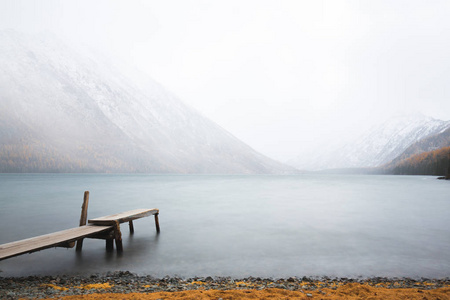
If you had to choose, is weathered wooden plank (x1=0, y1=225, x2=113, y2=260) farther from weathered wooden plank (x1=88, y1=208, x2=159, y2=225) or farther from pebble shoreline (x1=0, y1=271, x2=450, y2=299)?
pebble shoreline (x1=0, y1=271, x2=450, y2=299)

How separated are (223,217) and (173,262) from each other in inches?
547

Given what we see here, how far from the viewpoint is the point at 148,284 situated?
8.84m

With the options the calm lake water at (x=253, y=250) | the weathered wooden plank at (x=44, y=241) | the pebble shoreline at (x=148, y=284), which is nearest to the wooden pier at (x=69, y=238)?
the weathered wooden plank at (x=44, y=241)

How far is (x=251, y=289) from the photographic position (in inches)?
319

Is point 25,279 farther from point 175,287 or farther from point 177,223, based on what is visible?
point 177,223

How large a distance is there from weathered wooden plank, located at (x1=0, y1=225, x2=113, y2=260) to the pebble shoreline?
2.90 ft

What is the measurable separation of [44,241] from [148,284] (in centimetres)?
430

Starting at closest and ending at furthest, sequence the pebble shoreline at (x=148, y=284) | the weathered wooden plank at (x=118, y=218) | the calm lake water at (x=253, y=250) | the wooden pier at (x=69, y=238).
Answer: the pebble shoreline at (x=148, y=284) < the wooden pier at (x=69, y=238) < the calm lake water at (x=253, y=250) < the weathered wooden plank at (x=118, y=218)

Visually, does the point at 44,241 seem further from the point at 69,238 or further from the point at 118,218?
the point at 118,218

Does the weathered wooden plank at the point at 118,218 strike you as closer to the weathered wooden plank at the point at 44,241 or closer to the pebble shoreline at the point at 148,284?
the weathered wooden plank at the point at 44,241

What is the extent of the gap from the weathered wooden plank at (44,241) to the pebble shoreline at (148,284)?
88 centimetres

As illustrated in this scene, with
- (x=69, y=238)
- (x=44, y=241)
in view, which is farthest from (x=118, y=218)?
(x=44, y=241)

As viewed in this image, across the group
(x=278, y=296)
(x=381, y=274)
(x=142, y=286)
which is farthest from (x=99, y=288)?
(x=381, y=274)

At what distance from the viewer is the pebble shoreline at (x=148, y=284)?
26.3ft
